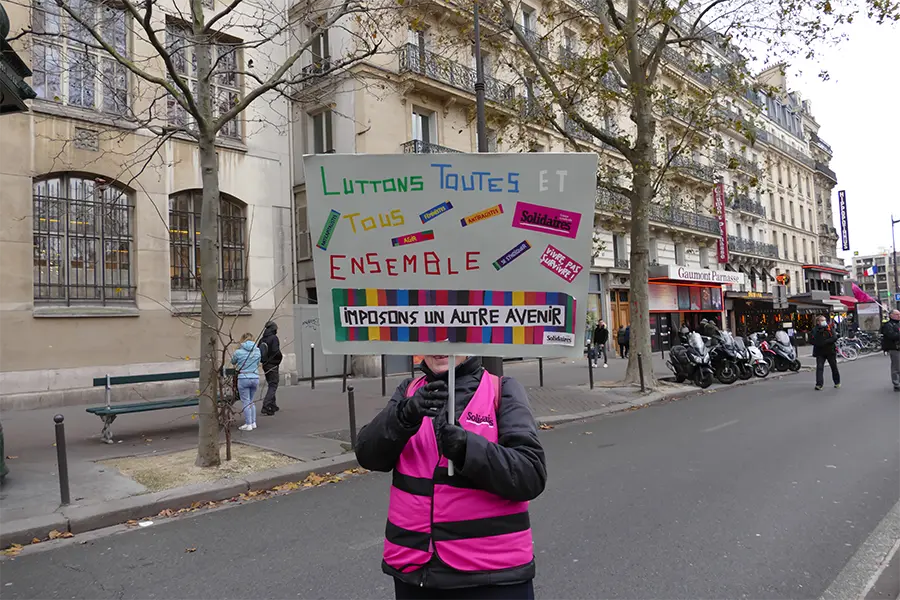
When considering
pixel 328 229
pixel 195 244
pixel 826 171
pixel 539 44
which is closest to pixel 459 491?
pixel 328 229

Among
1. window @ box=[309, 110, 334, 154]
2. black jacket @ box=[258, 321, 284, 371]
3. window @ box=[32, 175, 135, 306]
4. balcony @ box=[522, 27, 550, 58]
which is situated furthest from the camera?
window @ box=[309, 110, 334, 154]

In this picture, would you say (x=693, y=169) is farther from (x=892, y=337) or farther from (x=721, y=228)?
(x=721, y=228)

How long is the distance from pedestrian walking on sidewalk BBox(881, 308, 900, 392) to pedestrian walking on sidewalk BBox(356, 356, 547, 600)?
47.8 feet

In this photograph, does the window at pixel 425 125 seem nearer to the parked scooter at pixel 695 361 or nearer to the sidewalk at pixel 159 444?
the sidewalk at pixel 159 444

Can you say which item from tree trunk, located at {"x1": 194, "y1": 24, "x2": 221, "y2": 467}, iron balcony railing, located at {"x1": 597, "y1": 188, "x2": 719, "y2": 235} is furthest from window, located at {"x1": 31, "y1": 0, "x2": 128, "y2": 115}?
iron balcony railing, located at {"x1": 597, "y1": 188, "x2": 719, "y2": 235}

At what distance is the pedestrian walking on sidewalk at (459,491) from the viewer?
6.66 ft

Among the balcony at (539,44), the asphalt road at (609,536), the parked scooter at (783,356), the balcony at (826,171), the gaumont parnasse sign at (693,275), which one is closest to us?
the asphalt road at (609,536)

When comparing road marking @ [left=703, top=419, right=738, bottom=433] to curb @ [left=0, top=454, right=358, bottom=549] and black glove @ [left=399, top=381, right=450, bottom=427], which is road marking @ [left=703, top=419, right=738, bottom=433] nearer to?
curb @ [left=0, top=454, right=358, bottom=549]

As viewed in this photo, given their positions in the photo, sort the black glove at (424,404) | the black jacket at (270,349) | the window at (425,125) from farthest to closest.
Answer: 1. the window at (425,125)
2. the black jacket at (270,349)
3. the black glove at (424,404)

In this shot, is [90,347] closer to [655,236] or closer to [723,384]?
[723,384]

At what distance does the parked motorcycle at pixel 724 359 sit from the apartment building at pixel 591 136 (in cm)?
368

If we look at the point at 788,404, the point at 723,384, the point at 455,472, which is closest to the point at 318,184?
the point at 455,472

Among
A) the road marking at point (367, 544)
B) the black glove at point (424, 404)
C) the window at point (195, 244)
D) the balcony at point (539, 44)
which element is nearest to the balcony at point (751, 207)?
the balcony at point (539, 44)

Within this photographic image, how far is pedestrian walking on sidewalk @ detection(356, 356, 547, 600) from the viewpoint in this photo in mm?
2031
